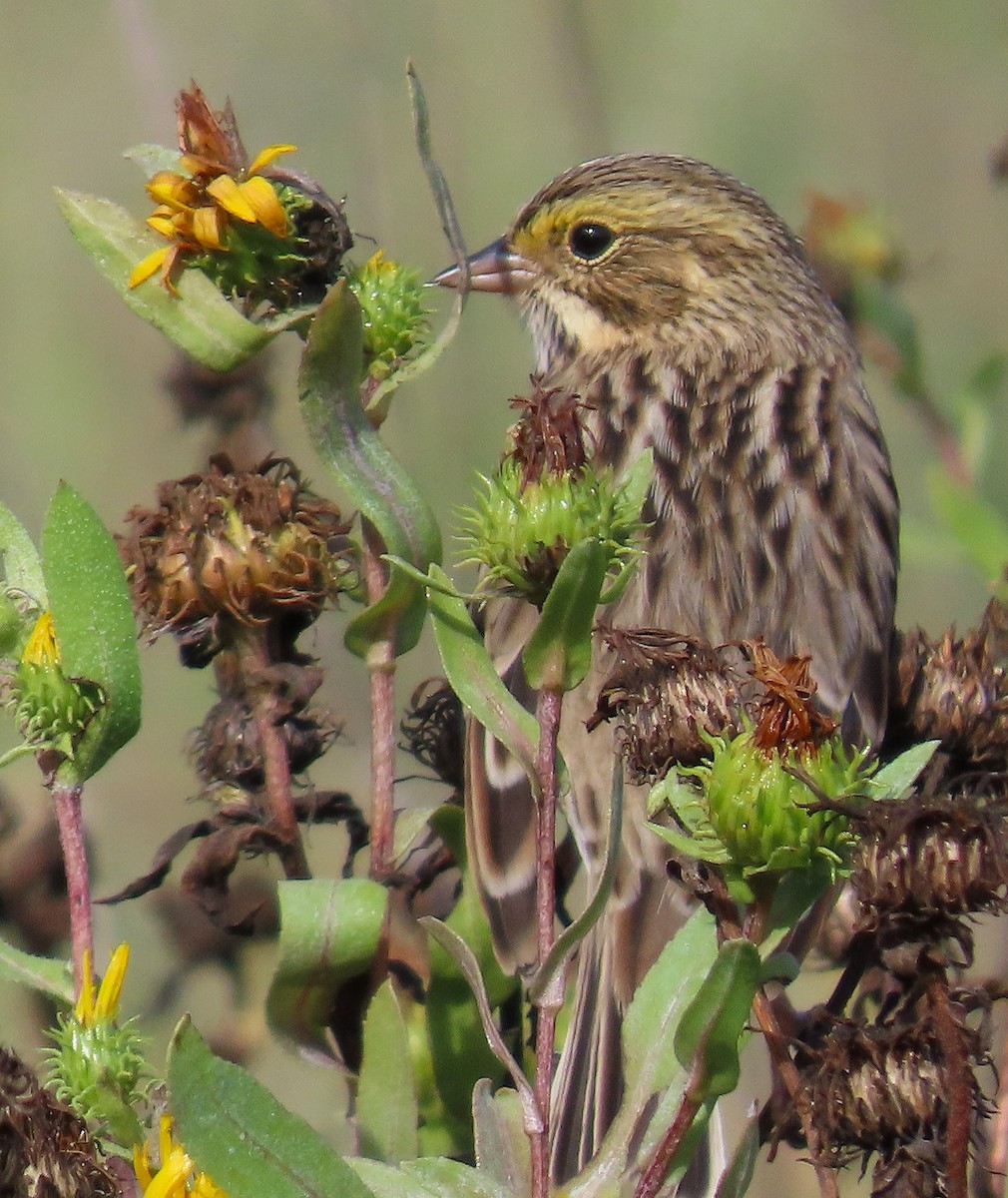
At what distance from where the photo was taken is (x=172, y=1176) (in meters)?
1.24

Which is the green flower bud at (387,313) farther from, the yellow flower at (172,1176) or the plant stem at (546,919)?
the yellow flower at (172,1176)

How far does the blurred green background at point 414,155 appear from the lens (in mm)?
3305

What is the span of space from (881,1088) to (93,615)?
656mm

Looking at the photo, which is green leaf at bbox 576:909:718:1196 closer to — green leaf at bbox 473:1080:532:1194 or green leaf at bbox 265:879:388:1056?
green leaf at bbox 473:1080:532:1194

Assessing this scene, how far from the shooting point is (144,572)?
5.65 feet

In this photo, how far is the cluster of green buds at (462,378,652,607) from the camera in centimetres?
136

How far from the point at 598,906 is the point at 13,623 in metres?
0.54

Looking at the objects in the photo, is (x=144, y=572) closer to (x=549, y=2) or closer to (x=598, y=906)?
(x=598, y=906)

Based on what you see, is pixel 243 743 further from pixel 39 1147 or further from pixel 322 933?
pixel 39 1147

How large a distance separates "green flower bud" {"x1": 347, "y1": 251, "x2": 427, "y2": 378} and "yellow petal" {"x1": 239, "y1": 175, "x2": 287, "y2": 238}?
0.34 ft

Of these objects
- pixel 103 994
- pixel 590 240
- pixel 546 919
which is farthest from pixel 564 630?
pixel 590 240

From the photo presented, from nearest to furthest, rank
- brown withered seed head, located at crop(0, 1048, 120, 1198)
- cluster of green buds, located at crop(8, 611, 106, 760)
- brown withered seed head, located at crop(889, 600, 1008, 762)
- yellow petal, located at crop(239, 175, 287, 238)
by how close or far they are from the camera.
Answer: brown withered seed head, located at crop(0, 1048, 120, 1198), cluster of green buds, located at crop(8, 611, 106, 760), yellow petal, located at crop(239, 175, 287, 238), brown withered seed head, located at crop(889, 600, 1008, 762)

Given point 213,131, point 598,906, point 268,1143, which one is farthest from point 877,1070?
point 213,131

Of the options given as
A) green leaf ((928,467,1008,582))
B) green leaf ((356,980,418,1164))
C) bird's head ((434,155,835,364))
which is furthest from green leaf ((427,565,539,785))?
bird's head ((434,155,835,364))
